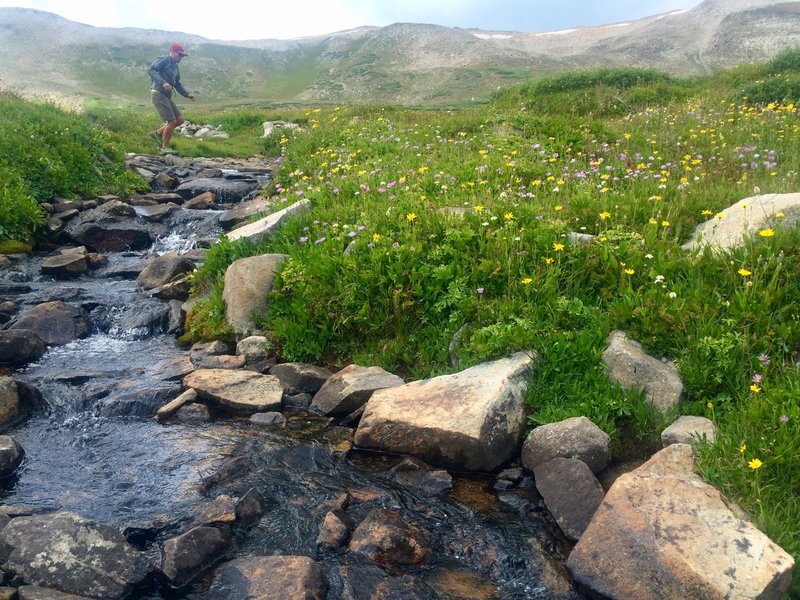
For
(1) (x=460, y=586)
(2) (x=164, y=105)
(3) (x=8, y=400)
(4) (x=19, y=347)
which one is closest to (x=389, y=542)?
(1) (x=460, y=586)

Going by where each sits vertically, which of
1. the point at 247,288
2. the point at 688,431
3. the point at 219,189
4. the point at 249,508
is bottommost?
the point at 249,508

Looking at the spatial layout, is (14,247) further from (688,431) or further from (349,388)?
(688,431)

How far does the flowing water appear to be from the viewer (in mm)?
4125

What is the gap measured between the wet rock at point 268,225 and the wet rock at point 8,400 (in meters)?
3.95

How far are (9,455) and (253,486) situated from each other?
2105 mm

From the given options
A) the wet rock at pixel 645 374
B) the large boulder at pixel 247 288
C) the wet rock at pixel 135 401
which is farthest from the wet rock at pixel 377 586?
the large boulder at pixel 247 288

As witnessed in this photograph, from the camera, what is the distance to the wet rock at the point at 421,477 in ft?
16.4

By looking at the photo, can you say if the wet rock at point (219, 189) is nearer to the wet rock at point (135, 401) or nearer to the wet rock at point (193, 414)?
the wet rock at point (135, 401)

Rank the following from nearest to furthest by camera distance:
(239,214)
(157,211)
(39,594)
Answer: (39,594) < (239,214) < (157,211)

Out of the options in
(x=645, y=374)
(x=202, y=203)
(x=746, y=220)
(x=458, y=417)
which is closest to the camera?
(x=458, y=417)

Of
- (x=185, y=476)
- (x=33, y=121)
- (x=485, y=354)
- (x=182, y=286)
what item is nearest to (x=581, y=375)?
(x=485, y=354)

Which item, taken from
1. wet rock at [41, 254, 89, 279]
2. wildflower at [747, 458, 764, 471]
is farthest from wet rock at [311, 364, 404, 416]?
wet rock at [41, 254, 89, 279]

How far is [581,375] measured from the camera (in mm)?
5578

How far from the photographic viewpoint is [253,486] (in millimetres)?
4953
